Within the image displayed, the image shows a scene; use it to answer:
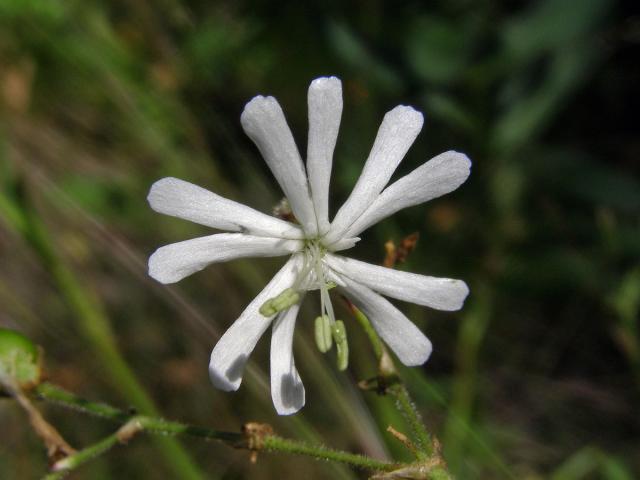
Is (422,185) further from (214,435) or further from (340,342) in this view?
(214,435)

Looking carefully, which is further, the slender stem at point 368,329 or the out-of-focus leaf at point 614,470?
the out-of-focus leaf at point 614,470

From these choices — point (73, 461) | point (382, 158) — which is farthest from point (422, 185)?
point (73, 461)

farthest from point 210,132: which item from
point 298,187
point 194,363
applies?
point 298,187

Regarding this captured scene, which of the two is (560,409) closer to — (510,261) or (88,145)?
(510,261)

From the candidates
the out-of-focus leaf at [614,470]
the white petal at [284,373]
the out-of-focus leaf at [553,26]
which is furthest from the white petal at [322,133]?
the out-of-focus leaf at [553,26]

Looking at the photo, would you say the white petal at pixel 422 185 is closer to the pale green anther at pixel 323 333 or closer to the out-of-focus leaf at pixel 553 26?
the pale green anther at pixel 323 333

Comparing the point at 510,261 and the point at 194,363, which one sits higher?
the point at 194,363
